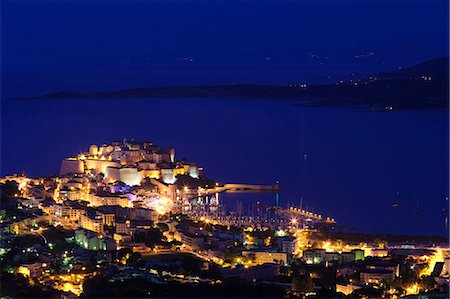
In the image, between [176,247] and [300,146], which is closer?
[176,247]

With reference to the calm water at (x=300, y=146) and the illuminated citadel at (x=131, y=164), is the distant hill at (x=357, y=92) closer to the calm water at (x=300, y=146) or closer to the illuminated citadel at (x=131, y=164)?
the calm water at (x=300, y=146)

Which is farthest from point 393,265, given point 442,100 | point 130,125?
point 442,100

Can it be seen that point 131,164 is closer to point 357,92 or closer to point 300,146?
point 300,146

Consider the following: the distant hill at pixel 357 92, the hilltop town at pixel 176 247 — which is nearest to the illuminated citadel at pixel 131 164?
the hilltop town at pixel 176 247

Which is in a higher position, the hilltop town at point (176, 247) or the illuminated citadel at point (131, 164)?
the illuminated citadel at point (131, 164)

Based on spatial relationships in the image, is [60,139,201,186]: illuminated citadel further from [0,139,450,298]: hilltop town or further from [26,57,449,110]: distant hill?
[26,57,449,110]: distant hill

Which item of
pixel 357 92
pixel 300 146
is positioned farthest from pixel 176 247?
pixel 357 92

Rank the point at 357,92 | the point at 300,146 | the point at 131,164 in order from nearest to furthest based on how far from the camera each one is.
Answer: the point at 131,164, the point at 300,146, the point at 357,92
